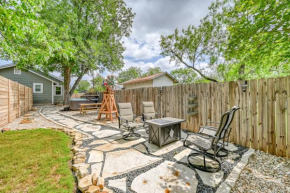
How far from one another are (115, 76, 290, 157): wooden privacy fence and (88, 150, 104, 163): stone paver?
3.14 meters

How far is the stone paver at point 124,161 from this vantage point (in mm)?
2080

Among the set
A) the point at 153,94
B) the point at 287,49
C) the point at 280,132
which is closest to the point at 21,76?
the point at 153,94

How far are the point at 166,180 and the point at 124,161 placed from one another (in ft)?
2.91

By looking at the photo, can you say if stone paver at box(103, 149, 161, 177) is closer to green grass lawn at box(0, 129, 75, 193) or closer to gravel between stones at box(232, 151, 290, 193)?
green grass lawn at box(0, 129, 75, 193)

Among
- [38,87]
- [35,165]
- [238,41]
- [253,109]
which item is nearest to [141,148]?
[35,165]

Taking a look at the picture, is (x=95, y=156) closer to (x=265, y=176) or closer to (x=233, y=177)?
(x=233, y=177)

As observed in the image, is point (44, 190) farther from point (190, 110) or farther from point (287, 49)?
point (287, 49)

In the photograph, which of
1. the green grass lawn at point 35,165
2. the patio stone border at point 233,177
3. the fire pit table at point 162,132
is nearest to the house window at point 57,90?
the green grass lawn at point 35,165

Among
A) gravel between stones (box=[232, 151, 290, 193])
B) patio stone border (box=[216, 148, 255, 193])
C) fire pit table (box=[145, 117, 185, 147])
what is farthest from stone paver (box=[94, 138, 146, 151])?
gravel between stones (box=[232, 151, 290, 193])

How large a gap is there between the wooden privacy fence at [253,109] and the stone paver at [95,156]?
314cm

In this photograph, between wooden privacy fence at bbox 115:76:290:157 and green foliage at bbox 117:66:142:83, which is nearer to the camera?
wooden privacy fence at bbox 115:76:290:157

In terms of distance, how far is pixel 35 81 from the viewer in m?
13.3

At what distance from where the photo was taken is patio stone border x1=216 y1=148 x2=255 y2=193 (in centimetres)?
168

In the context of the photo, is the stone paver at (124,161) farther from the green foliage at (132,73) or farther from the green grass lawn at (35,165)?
the green foliage at (132,73)
